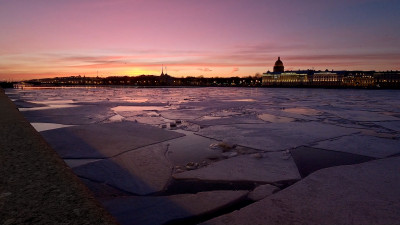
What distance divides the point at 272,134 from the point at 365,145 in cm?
182

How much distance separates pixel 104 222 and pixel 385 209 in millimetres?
2494

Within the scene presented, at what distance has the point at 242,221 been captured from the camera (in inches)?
91.5

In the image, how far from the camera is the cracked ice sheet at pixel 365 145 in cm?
469

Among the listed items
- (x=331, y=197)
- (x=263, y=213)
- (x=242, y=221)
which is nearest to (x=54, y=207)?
(x=242, y=221)

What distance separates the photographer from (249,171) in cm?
370

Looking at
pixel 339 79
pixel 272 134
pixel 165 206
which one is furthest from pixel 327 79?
pixel 165 206

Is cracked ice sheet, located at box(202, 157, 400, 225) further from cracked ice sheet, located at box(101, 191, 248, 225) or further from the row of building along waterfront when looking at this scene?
the row of building along waterfront

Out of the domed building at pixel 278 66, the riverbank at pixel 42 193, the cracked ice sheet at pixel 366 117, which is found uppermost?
the domed building at pixel 278 66

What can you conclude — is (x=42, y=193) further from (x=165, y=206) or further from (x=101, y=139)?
(x=101, y=139)

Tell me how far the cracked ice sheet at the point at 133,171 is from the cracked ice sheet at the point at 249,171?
1.01 ft

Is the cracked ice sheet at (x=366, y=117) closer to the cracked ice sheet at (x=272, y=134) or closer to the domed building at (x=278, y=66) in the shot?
the cracked ice sheet at (x=272, y=134)

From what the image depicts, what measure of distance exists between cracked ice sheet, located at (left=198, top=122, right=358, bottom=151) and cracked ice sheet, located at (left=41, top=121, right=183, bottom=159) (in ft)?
3.74

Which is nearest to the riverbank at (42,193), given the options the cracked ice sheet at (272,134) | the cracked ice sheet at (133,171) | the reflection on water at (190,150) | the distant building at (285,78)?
the cracked ice sheet at (133,171)

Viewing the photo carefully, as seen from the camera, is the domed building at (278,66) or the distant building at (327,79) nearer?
the distant building at (327,79)
